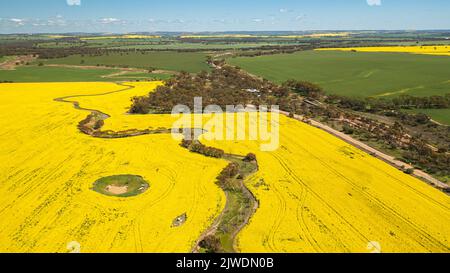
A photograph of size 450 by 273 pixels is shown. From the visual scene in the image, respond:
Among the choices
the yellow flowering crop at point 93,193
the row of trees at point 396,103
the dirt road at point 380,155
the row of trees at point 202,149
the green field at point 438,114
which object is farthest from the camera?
the row of trees at point 396,103

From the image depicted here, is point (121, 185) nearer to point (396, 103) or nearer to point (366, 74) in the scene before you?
point (396, 103)

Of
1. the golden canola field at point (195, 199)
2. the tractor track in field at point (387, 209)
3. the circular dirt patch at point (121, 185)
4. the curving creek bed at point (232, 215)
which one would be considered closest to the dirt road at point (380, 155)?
the golden canola field at point (195, 199)

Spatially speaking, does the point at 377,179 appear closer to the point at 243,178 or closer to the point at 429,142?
the point at 243,178

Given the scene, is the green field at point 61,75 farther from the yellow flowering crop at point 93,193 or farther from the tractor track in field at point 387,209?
Result: the tractor track in field at point 387,209

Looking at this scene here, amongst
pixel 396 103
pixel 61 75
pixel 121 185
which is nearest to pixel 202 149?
pixel 121 185

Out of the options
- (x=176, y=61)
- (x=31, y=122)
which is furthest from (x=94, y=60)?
(x=31, y=122)

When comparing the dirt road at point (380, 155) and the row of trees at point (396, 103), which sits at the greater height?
the row of trees at point (396, 103)

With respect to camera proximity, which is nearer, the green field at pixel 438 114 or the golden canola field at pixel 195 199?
the golden canola field at pixel 195 199
